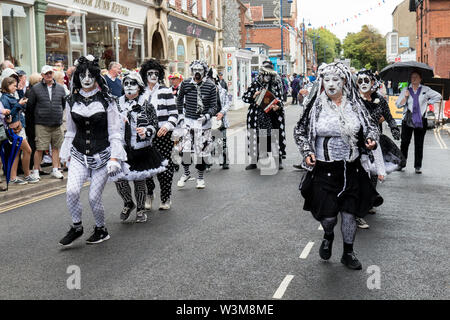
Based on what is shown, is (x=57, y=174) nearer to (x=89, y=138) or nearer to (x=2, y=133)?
(x=2, y=133)

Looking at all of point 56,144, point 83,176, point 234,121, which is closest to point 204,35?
point 234,121

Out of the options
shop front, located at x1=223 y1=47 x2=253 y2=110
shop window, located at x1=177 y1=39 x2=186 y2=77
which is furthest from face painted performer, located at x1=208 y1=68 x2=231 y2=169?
shop front, located at x1=223 y1=47 x2=253 y2=110

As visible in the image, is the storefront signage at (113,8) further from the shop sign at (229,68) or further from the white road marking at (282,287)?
the white road marking at (282,287)

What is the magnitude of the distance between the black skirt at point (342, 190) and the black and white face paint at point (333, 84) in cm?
63

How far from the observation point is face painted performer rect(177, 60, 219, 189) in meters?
10.0

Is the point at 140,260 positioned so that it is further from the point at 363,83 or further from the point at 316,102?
the point at 363,83

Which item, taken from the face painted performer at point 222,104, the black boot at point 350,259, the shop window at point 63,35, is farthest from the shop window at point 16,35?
the black boot at point 350,259

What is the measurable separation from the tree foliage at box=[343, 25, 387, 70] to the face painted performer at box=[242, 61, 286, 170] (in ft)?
300

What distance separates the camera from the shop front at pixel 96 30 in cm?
Result: 1750

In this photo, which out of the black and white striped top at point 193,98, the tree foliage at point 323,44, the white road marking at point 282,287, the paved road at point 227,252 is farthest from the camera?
the tree foliage at point 323,44

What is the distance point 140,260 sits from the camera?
579cm

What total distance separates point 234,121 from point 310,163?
778 inches

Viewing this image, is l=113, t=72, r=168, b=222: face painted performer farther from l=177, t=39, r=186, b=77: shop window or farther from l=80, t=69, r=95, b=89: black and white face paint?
l=177, t=39, r=186, b=77: shop window

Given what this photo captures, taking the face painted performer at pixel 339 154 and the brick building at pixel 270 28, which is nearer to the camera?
the face painted performer at pixel 339 154
